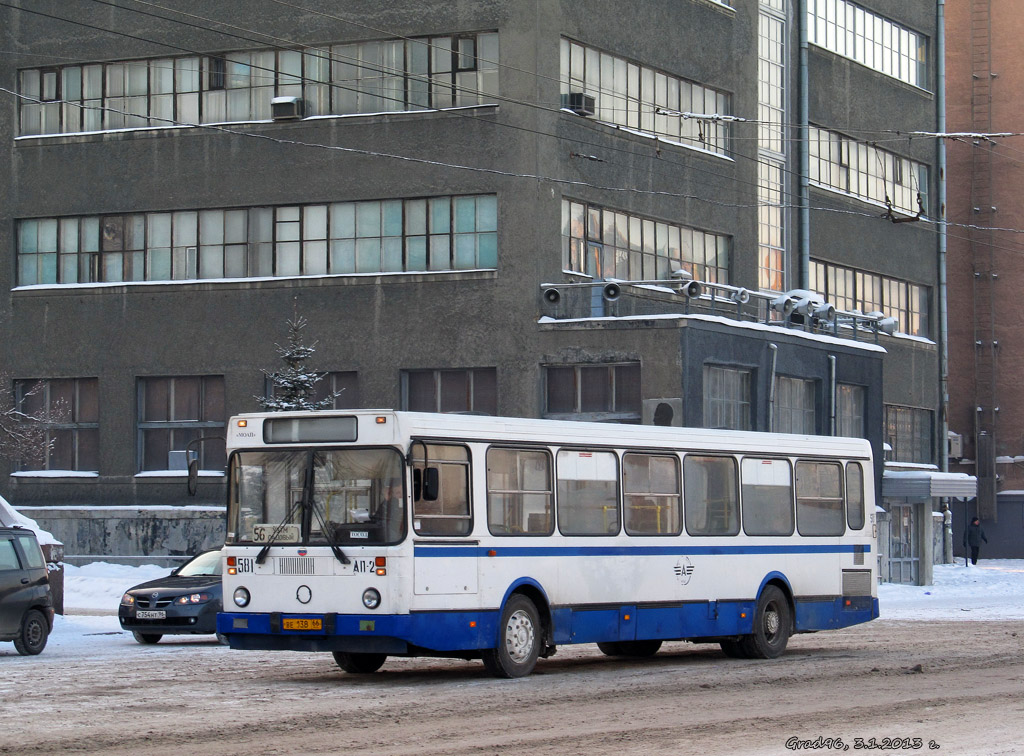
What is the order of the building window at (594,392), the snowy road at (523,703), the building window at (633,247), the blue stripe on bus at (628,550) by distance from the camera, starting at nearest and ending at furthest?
1. the snowy road at (523,703)
2. the blue stripe on bus at (628,550)
3. the building window at (594,392)
4. the building window at (633,247)

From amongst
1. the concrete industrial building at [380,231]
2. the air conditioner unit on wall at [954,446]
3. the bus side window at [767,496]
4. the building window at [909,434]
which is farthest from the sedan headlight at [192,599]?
the air conditioner unit on wall at [954,446]

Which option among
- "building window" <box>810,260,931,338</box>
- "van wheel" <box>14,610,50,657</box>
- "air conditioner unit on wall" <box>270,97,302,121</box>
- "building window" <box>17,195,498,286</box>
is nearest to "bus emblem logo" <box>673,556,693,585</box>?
"van wheel" <box>14,610,50,657</box>

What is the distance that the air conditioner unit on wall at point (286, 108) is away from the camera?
1562 inches

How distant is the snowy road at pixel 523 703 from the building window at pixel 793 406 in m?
17.7

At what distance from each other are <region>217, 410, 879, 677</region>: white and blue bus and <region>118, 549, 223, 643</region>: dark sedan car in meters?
5.80

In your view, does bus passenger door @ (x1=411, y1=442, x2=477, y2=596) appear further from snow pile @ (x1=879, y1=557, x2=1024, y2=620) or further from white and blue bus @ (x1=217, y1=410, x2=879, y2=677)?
snow pile @ (x1=879, y1=557, x2=1024, y2=620)

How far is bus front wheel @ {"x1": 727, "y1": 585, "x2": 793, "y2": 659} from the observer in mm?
21266

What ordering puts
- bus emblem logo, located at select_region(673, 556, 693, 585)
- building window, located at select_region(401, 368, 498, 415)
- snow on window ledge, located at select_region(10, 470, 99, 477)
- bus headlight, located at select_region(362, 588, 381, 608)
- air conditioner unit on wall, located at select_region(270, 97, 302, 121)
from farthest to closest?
snow on window ledge, located at select_region(10, 470, 99, 477) < air conditioner unit on wall, located at select_region(270, 97, 302, 121) < building window, located at select_region(401, 368, 498, 415) < bus emblem logo, located at select_region(673, 556, 693, 585) < bus headlight, located at select_region(362, 588, 381, 608)

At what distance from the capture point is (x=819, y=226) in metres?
48.5

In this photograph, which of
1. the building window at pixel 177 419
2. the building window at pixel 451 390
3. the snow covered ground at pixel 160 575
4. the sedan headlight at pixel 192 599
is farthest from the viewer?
the building window at pixel 177 419

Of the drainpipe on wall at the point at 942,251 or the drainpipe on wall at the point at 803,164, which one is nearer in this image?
the drainpipe on wall at the point at 803,164

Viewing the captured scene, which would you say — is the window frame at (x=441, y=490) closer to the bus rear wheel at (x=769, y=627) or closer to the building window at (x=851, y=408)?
the bus rear wheel at (x=769, y=627)

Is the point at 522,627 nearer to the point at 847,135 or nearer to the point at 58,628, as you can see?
the point at 58,628

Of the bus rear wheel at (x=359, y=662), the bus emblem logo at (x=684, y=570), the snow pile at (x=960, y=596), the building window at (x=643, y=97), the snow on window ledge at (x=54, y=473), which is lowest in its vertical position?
the snow pile at (x=960, y=596)
